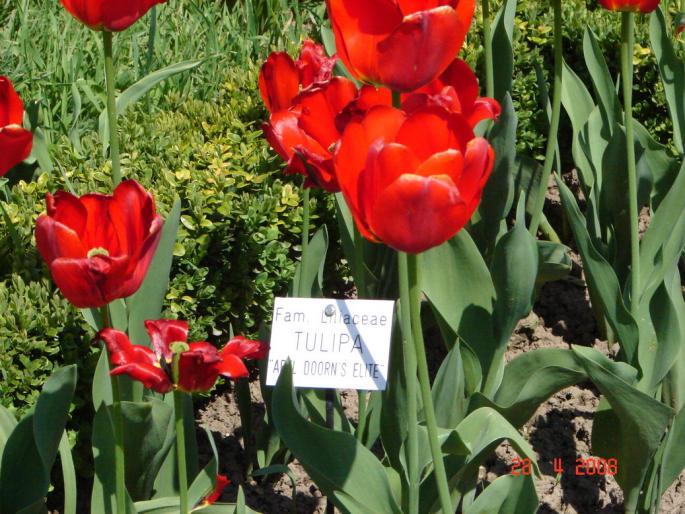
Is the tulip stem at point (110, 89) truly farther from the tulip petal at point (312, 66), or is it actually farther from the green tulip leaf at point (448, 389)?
the green tulip leaf at point (448, 389)

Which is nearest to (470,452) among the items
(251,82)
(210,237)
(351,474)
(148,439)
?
(351,474)

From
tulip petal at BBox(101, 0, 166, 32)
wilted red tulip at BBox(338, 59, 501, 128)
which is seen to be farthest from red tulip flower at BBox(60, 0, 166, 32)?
wilted red tulip at BBox(338, 59, 501, 128)

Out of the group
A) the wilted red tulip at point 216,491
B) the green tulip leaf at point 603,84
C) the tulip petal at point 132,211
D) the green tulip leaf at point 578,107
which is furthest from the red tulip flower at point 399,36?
the green tulip leaf at point 578,107

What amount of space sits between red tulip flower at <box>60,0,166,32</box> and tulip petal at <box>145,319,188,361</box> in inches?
21.7

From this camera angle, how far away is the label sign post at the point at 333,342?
172cm

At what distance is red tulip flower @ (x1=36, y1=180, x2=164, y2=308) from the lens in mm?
1331

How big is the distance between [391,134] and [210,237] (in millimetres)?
1250

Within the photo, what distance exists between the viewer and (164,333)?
148 cm

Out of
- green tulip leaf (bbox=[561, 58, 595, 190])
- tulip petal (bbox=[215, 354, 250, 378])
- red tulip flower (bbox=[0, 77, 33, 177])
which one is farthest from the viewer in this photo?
green tulip leaf (bbox=[561, 58, 595, 190])

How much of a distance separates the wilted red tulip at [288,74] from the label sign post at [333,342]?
439 mm

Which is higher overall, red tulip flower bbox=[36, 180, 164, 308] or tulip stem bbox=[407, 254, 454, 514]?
red tulip flower bbox=[36, 180, 164, 308]

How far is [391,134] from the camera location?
1294mm

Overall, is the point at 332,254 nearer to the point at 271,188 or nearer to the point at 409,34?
the point at 271,188
